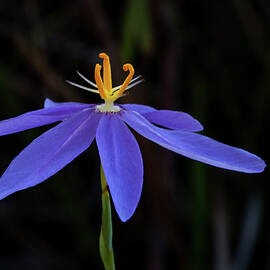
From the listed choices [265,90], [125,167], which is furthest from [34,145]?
[265,90]

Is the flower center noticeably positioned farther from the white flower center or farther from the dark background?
the dark background

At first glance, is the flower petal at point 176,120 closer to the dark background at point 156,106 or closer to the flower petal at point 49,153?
the flower petal at point 49,153

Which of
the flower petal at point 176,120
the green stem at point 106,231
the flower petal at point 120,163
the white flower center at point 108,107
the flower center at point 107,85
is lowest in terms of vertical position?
the green stem at point 106,231

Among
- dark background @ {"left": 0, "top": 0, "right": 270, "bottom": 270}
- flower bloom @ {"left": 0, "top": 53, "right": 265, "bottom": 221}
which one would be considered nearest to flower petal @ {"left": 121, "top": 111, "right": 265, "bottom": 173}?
flower bloom @ {"left": 0, "top": 53, "right": 265, "bottom": 221}

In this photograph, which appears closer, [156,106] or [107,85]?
[107,85]

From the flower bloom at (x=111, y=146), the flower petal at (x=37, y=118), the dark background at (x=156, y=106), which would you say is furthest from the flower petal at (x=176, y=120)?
the dark background at (x=156, y=106)

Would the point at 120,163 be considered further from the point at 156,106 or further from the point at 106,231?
the point at 156,106

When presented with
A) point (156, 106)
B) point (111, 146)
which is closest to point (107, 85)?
point (111, 146)

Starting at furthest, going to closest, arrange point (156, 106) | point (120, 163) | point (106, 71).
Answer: point (156, 106)
point (106, 71)
point (120, 163)
